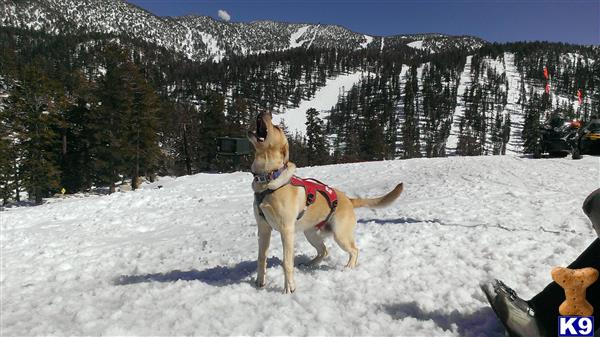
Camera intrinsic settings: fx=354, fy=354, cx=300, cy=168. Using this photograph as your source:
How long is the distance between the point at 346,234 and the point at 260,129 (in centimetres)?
191

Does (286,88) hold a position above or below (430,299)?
above

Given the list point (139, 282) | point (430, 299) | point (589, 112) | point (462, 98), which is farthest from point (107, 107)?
point (589, 112)

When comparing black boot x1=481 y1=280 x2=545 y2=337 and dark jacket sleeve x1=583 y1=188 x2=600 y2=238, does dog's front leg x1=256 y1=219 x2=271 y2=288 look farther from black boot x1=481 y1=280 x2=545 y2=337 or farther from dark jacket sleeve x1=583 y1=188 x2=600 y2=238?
dark jacket sleeve x1=583 y1=188 x2=600 y2=238

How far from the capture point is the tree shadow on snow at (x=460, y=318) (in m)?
3.19

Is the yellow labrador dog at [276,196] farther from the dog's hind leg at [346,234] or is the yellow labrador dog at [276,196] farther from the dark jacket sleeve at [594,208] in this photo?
the dark jacket sleeve at [594,208]

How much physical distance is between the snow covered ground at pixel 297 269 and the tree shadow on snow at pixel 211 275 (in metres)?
0.04

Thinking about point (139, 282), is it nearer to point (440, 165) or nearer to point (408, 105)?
point (440, 165)

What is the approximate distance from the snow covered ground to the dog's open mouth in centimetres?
180

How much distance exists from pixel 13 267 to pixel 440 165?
16.0 meters

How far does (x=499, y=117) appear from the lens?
153500 millimetres

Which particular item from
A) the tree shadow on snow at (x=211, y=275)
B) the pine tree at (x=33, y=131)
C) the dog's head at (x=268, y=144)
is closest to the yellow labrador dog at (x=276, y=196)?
the dog's head at (x=268, y=144)

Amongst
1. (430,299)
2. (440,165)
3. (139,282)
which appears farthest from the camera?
(440,165)

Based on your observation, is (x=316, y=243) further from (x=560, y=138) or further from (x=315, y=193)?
(x=560, y=138)

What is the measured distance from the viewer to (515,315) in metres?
2.72
